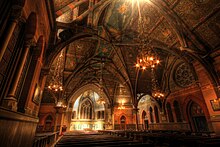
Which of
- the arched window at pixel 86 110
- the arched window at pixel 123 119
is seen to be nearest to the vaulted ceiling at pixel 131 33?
the arched window at pixel 123 119

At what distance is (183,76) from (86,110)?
75.0ft

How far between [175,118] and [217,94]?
6.28 m

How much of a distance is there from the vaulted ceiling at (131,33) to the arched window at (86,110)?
39.8 feet

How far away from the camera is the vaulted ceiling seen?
7273mm

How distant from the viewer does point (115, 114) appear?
1964 cm

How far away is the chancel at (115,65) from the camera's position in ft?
10.9

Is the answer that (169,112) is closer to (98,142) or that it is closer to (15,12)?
(98,142)

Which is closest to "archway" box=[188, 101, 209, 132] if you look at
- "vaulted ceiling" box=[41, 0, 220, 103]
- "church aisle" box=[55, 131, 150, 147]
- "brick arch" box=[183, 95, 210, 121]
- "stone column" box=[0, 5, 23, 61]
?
"brick arch" box=[183, 95, 210, 121]

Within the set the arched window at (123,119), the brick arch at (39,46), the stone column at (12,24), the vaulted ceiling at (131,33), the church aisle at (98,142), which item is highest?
the vaulted ceiling at (131,33)

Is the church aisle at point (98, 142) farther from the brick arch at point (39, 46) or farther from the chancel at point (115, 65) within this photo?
the brick arch at point (39, 46)

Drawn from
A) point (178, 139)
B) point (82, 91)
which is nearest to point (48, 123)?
point (82, 91)

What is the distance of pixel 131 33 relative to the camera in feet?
39.3

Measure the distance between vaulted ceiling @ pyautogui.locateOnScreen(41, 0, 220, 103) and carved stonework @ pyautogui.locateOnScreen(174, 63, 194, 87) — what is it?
0.71 meters

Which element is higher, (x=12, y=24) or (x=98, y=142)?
(x=12, y=24)
